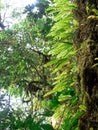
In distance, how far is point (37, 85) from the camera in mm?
7738

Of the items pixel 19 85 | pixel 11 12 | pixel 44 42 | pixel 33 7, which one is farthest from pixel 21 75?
pixel 11 12

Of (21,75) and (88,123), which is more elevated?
(21,75)

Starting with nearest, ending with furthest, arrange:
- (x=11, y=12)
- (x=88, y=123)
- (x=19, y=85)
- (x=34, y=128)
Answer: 1. (x=88, y=123)
2. (x=34, y=128)
3. (x=19, y=85)
4. (x=11, y=12)

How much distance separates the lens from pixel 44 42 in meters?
7.88

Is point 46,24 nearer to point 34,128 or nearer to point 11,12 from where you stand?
point 11,12

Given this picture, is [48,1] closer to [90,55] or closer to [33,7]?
[33,7]

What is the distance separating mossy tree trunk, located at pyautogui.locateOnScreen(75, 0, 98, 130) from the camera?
7.07ft

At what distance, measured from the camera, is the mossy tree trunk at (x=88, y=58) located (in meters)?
2.16

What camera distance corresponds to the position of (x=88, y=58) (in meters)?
2.27

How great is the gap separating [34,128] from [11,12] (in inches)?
338

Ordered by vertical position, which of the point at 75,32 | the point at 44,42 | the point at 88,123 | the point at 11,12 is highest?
the point at 11,12

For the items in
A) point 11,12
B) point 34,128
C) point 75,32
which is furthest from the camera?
point 11,12

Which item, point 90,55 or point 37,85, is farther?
point 37,85

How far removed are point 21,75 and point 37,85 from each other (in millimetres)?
533
